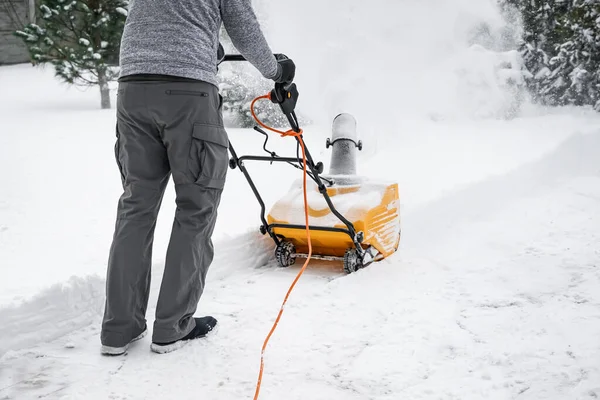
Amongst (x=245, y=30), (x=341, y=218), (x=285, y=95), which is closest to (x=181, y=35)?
(x=245, y=30)

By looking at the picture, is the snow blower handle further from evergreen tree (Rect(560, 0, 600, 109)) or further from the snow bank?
evergreen tree (Rect(560, 0, 600, 109))

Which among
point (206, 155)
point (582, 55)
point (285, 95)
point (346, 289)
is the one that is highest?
point (582, 55)

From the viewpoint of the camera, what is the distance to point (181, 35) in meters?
2.34

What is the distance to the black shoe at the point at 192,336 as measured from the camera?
2.48 meters

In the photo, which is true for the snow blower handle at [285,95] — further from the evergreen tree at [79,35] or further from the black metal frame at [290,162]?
the evergreen tree at [79,35]

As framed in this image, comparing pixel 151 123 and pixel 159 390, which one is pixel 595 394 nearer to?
pixel 159 390

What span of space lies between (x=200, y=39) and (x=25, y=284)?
159 cm

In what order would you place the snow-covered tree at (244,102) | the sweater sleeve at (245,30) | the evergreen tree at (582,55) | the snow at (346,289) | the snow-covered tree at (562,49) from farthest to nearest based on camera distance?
the snow-covered tree at (562,49) → the evergreen tree at (582,55) → the snow-covered tree at (244,102) → the sweater sleeve at (245,30) → the snow at (346,289)

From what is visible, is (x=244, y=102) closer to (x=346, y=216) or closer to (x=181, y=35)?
(x=346, y=216)

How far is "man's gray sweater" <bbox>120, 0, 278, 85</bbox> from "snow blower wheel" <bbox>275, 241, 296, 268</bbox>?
1.68m

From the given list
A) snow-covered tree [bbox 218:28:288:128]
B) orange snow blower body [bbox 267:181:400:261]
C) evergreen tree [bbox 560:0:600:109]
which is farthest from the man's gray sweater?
evergreen tree [bbox 560:0:600:109]

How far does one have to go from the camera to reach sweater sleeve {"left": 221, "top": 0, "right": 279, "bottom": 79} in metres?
2.46

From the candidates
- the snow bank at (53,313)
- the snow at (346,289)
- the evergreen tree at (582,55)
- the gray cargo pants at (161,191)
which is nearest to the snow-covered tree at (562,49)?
the evergreen tree at (582,55)

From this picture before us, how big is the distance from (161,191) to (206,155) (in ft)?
0.99
